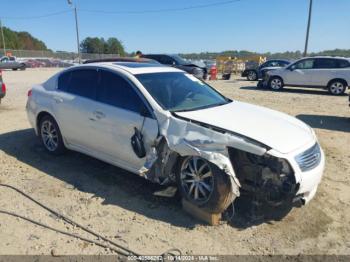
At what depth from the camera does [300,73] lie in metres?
15.5

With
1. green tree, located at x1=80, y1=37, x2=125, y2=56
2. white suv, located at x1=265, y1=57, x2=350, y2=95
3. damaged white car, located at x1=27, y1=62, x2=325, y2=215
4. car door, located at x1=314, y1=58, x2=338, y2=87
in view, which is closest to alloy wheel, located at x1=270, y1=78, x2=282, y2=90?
white suv, located at x1=265, y1=57, x2=350, y2=95

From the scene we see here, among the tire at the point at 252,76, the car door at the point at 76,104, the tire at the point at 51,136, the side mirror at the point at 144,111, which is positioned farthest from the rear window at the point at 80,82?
the tire at the point at 252,76

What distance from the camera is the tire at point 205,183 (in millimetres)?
3422

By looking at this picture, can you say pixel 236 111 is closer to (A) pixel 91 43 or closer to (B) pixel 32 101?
(B) pixel 32 101

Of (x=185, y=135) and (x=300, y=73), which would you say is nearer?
(x=185, y=135)

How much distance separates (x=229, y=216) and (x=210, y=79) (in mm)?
20755

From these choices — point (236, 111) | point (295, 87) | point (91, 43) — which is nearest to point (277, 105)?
point (295, 87)

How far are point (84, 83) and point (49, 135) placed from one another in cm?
123

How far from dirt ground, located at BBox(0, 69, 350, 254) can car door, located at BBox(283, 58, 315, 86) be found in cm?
1037

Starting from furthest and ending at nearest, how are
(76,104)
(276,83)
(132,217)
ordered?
1. (276,83)
2. (76,104)
3. (132,217)

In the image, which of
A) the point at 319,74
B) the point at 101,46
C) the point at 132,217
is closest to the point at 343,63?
the point at 319,74

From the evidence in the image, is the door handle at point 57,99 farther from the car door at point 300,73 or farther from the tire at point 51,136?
the car door at point 300,73

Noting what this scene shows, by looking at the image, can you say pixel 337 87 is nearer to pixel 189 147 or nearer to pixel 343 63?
pixel 343 63

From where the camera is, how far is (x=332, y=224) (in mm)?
3654
